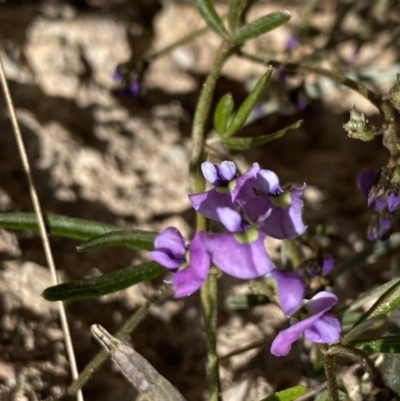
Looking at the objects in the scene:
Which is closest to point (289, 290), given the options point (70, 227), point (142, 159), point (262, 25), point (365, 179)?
point (365, 179)

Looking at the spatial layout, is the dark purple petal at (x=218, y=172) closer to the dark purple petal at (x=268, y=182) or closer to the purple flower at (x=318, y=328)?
the dark purple petal at (x=268, y=182)

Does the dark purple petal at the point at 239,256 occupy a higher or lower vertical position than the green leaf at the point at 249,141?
lower

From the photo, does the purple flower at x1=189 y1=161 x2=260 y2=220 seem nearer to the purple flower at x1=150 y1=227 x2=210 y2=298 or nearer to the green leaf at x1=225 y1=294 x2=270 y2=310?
the purple flower at x1=150 y1=227 x2=210 y2=298

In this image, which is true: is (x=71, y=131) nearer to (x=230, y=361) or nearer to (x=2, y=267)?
(x=2, y=267)

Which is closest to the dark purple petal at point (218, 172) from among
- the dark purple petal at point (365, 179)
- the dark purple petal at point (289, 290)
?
the dark purple petal at point (289, 290)

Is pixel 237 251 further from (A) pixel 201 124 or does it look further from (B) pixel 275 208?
(A) pixel 201 124

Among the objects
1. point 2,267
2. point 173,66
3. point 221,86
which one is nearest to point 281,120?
point 221,86

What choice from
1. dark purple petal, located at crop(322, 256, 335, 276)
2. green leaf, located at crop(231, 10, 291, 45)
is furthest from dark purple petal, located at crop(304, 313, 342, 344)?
green leaf, located at crop(231, 10, 291, 45)
